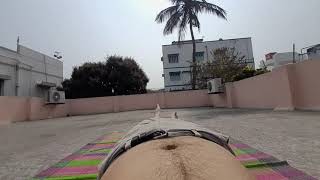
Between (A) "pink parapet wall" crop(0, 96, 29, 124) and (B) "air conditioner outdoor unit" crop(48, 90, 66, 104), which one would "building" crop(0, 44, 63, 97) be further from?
(A) "pink parapet wall" crop(0, 96, 29, 124)

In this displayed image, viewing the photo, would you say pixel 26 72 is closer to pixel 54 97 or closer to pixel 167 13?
pixel 54 97

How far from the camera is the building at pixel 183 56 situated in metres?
48.1

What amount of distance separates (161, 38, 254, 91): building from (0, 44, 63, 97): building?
17225mm

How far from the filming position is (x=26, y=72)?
1148 inches

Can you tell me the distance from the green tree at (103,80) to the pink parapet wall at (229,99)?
3535mm

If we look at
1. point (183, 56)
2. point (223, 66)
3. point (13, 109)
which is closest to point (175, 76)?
point (183, 56)

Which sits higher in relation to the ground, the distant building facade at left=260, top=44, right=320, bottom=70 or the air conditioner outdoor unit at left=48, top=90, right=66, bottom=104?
the distant building facade at left=260, top=44, right=320, bottom=70

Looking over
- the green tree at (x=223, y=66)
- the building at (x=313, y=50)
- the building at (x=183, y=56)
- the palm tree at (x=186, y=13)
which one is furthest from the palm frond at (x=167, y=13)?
the building at (x=183, y=56)

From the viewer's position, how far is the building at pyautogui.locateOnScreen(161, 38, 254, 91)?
4812 cm

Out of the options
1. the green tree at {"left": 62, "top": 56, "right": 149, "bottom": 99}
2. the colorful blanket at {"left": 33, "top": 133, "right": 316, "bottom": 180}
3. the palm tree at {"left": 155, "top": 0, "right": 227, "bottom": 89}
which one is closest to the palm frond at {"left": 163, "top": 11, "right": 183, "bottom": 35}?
the palm tree at {"left": 155, "top": 0, "right": 227, "bottom": 89}

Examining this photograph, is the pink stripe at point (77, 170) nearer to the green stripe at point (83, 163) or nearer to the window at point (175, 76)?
the green stripe at point (83, 163)

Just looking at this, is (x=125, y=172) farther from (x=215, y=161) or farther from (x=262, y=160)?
(x=262, y=160)

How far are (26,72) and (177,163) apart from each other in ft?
99.5

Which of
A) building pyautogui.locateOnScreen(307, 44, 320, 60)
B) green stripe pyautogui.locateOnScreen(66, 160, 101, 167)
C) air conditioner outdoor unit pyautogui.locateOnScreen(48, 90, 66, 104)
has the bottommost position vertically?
green stripe pyautogui.locateOnScreen(66, 160, 101, 167)
